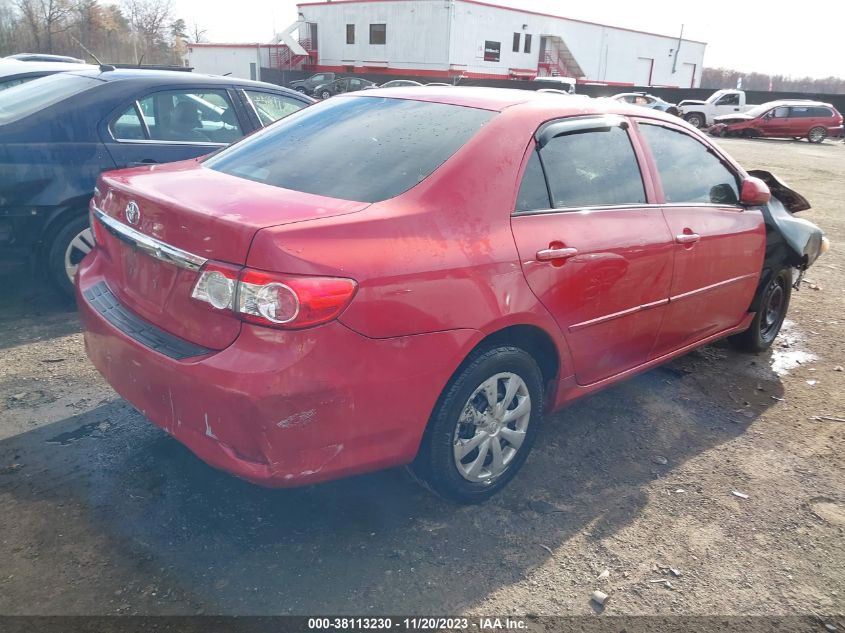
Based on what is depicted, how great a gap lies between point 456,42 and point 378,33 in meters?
5.97

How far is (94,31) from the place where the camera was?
179 ft

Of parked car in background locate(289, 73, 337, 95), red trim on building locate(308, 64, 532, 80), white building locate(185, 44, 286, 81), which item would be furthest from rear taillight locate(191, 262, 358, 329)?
white building locate(185, 44, 286, 81)

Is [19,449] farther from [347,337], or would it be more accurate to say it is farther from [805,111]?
[805,111]

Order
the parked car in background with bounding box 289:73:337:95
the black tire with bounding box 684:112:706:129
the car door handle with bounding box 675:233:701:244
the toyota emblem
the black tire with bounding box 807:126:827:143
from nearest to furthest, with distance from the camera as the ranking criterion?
the toyota emblem, the car door handle with bounding box 675:233:701:244, the black tire with bounding box 807:126:827:143, the black tire with bounding box 684:112:706:129, the parked car in background with bounding box 289:73:337:95

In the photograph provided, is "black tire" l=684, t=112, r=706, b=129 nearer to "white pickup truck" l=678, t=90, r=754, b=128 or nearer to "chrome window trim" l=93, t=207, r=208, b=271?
"white pickup truck" l=678, t=90, r=754, b=128

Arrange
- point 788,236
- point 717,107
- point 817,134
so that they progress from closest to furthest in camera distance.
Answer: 1. point 788,236
2. point 817,134
3. point 717,107

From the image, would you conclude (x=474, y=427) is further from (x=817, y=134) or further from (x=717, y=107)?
(x=717, y=107)

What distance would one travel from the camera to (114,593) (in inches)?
90.0

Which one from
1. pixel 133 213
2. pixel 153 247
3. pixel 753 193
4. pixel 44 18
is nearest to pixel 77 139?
pixel 133 213

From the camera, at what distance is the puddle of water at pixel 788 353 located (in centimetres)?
479

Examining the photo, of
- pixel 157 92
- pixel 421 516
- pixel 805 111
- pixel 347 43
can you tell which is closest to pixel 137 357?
pixel 421 516

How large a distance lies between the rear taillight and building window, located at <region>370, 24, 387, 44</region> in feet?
152

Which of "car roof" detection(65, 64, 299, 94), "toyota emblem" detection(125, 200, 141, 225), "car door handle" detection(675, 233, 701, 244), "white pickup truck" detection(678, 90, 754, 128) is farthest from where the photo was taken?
"white pickup truck" detection(678, 90, 754, 128)

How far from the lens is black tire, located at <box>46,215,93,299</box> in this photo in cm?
456
